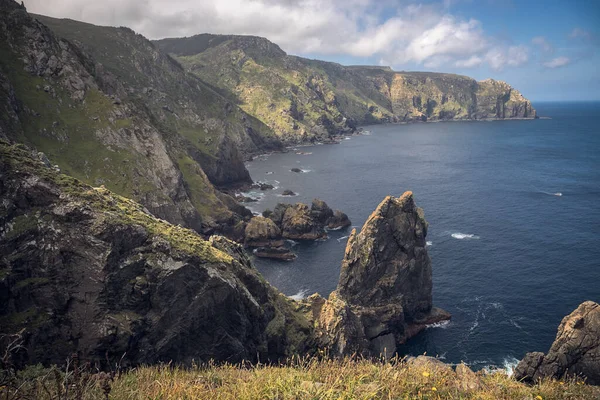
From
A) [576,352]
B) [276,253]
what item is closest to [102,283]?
[576,352]

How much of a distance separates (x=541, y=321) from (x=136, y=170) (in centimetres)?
9252

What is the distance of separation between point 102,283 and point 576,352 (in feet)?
160

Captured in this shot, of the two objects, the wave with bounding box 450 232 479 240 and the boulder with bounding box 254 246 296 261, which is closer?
the boulder with bounding box 254 246 296 261

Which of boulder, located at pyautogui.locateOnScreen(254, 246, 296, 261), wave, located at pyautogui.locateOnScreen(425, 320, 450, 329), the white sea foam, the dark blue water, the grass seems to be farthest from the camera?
boulder, located at pyautogui.locateOnScreen(254, 246, 296, 261)

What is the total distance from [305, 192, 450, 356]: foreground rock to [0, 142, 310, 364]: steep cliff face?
32.0m

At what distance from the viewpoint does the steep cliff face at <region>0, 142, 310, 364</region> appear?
3053 cm

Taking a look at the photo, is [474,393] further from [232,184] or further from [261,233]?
[232,184]

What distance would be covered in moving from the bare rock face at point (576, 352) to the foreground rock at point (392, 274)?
23.7 metres

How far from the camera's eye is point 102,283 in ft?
107

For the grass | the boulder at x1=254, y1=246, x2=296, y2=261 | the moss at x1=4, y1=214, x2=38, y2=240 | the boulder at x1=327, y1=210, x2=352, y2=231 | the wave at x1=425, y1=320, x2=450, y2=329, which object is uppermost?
the moss at x1=4, y1=214, x2=38, y2=240

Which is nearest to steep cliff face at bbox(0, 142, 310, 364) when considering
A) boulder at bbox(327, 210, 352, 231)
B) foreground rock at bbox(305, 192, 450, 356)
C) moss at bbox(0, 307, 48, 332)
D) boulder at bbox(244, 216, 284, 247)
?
moss at bbox(0, 307, 48, 332)

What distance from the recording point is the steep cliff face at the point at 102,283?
30.5m

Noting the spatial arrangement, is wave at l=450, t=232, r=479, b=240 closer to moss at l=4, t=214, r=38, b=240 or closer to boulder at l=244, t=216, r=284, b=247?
boulder at l=244, t=216, r=284, b=247

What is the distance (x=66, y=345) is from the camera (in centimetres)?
3030
